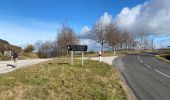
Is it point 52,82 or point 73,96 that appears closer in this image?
point 73,96

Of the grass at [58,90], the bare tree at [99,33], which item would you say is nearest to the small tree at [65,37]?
the bare tree at [99,33]

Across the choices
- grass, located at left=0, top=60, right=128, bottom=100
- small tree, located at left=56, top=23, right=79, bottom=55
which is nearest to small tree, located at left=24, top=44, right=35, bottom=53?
small tree, located at left=56, top=23, right=79, bottom=55

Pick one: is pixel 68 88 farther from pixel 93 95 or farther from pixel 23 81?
pixel 23 81

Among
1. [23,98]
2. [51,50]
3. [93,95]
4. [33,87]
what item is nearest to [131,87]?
[93,95]

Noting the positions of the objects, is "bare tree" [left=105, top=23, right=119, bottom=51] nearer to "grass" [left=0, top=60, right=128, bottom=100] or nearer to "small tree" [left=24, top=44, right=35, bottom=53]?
"small tree" [left=24, top=44, right=35, bottom=53]

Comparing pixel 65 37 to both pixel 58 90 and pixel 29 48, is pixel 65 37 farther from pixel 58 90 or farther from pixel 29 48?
pixel 58 90

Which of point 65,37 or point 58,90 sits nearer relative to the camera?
point 58,90

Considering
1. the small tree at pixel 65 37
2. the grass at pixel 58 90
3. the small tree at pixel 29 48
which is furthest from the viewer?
the small tree at pixel 29 48

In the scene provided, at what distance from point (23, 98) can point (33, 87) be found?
1.62 meters

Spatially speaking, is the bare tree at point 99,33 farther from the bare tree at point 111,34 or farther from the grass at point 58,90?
the grass at point 58,90

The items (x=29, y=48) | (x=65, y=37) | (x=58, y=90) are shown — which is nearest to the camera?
(x=58, y=90)

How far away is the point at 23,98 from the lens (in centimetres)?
909

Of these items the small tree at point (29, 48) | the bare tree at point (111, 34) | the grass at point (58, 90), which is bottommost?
the grass at point (58, 90)

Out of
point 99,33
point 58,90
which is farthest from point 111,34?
point 58,90
